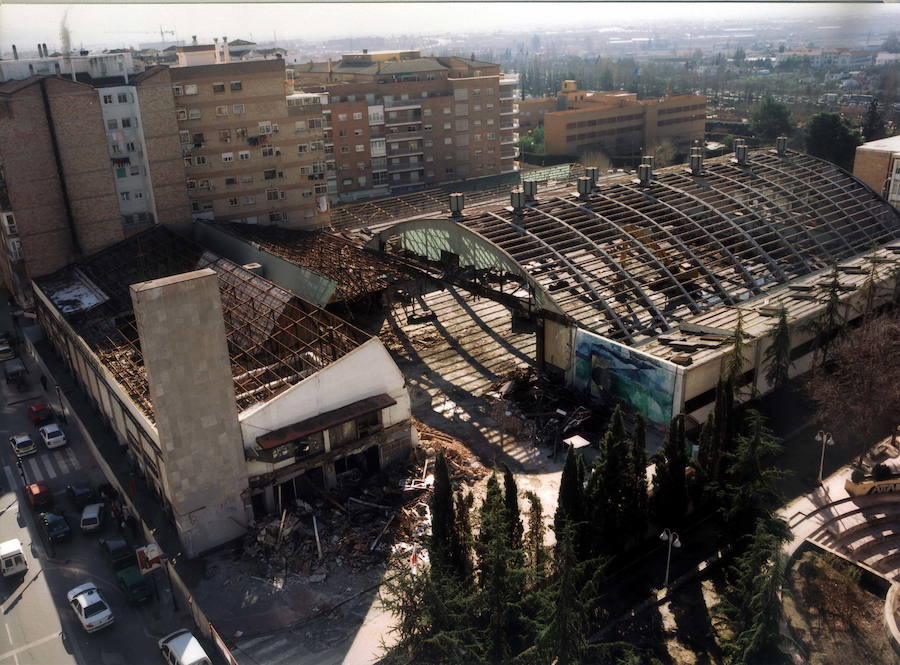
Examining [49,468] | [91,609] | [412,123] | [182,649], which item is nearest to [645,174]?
Answer: [49,468]

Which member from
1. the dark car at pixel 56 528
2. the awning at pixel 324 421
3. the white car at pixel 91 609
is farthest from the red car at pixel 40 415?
the awning at pixel 324 421

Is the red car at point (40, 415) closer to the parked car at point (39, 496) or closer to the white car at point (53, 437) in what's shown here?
the white car at point (53, 437)

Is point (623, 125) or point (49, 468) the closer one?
point (49, 468)

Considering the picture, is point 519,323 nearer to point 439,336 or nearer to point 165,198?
point 439,336

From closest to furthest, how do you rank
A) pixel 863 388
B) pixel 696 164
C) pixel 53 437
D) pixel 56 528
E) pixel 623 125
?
1. pixel 56 528
2. pixel 863 388
3. pixel 53 437
4. pixel 696 164
5. pixel 623 125

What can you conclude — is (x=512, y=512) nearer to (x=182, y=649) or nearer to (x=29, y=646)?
(x=182, y=649)

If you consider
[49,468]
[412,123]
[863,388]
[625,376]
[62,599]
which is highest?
[412,123]

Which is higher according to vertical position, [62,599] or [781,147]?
[781,147]
